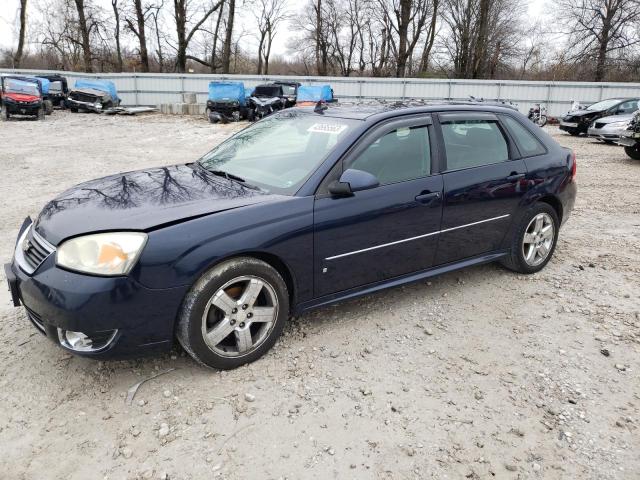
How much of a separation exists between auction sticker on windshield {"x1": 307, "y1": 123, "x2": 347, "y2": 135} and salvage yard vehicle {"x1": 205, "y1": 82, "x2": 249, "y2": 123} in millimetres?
18432

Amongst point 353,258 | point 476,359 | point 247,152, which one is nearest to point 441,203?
point 353,258

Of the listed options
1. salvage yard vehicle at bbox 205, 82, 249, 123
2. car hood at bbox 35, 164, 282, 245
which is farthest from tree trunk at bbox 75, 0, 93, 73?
car hood at bbox 35, 164, 282, 245

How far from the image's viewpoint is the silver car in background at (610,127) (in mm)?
15992

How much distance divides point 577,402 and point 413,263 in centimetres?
142

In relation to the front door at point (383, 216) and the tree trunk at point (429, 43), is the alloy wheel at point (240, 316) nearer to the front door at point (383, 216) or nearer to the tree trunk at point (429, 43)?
the front door at point (383, 216)

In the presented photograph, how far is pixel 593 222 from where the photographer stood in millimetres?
6621

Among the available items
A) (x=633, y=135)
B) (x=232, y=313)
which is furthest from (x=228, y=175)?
(x=633, y=135)

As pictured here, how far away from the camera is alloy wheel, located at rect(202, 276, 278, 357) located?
293 cm

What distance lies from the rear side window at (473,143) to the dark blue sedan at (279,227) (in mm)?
13

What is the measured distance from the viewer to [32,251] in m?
2.94

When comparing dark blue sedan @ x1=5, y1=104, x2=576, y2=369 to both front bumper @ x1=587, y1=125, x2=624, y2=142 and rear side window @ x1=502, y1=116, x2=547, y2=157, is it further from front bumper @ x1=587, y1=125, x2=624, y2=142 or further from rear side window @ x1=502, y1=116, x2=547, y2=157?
front bumper @ x1=587, y1=125, x2=624, y2=142

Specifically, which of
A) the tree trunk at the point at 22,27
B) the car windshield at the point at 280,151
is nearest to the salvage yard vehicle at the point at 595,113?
the car windshield at the point at 280,151

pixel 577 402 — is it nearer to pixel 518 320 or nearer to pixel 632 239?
pixel 518 320

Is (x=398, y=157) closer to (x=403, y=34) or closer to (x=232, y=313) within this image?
(x=232, y=313)
